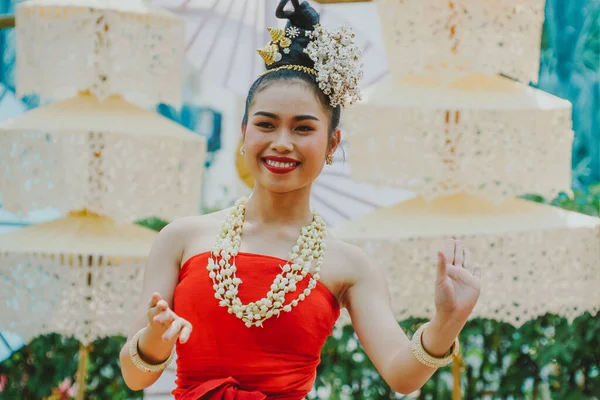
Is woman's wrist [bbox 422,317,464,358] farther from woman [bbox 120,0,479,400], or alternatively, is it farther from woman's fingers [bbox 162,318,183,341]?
woman's fingers [bbox 162,318,183,341]

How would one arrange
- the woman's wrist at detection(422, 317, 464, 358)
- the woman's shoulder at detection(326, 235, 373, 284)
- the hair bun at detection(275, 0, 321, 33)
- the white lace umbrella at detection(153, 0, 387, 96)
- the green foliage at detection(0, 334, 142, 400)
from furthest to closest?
the white lace umbrella at detection(153, 0, 387, 96) < the green foliage at detection(0, 334, 142, 400) < the hair bun at detection(275, 0, 321, 33) < the woman's shoulder at detection(326, 235, 373, 284) < the woman's wrist at detection(422, 317, 464, 358)

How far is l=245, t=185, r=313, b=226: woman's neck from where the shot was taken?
218 centimetres

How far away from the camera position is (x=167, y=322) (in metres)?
1.79

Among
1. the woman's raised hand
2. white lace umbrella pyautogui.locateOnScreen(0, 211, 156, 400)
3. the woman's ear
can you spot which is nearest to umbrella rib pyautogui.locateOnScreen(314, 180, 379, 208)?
white lace umbrella pyautogui.locateOnScreen(0, 211, 156, 400)

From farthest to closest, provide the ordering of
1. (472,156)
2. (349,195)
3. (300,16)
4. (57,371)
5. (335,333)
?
(349,195)
(57,371)
(335,333)
(472,156)
(300,16)

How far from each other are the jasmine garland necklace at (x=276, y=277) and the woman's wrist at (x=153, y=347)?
7.3 inches

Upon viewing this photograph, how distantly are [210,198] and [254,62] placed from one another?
2.32 meters

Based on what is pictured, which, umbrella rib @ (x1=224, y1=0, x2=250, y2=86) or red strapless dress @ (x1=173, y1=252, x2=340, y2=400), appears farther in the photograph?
umbrella rib @ (x1=224, y1=0, x2=250, y2=86)

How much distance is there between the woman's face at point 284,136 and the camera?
2.09 m

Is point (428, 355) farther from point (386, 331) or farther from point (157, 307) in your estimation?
point (157, 307)

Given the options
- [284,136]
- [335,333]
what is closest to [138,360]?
[284,136]

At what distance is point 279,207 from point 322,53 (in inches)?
16.4

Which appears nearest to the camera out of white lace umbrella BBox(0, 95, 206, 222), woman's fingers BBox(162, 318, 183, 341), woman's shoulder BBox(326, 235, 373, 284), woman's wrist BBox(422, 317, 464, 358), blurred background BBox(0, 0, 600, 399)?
woman's fingers BBox(162, 318, 183, 341)

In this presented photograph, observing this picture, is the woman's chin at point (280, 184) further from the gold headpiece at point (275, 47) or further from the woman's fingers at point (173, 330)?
the woman's fingers at point (173, 330)
